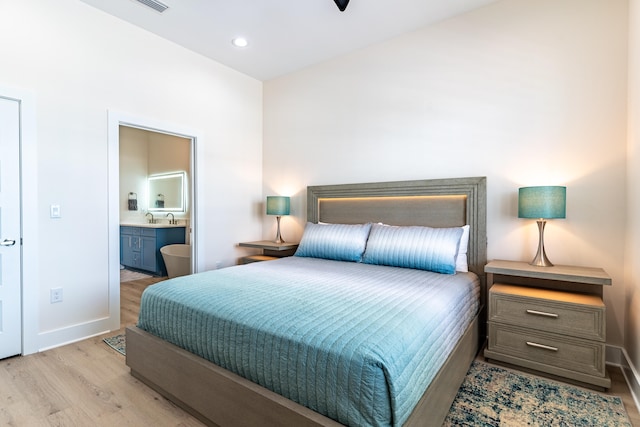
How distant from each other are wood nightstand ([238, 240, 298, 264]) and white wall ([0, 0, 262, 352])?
150cm

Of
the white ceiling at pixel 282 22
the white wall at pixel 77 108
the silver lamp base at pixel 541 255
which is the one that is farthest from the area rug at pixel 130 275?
the silver lamp base at pixel 541 255

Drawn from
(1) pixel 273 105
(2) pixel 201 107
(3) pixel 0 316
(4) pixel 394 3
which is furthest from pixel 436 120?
(3) pixel 0 316

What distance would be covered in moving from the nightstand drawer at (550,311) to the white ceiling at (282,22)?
2451 mm

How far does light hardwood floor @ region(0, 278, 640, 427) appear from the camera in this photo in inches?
66.4

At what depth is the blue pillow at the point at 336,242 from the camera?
118 inches

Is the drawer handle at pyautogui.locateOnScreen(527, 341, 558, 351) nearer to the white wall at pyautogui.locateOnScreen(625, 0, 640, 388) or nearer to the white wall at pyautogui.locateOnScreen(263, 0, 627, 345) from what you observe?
the white wall at pyautogui.locateOnScreen(625, 0, 640, 388)

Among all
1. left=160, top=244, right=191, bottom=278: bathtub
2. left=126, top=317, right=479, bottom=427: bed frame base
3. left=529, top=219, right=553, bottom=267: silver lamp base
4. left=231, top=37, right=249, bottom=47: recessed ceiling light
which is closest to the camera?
left=126, top=317, right=479, bottom=427: bed frame base

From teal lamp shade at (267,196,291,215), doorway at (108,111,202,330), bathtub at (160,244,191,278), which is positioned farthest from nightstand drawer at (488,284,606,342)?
bathtub at (160,244,191,278)

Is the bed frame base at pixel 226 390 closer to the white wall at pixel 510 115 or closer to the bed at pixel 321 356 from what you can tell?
the bed at pixel 321 356

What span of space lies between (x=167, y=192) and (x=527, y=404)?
19.6 ft

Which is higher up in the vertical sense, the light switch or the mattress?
the light switch

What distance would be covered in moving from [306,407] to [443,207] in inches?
90.3

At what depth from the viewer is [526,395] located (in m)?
1.91

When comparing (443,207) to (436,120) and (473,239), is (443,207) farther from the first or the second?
(436,120)
